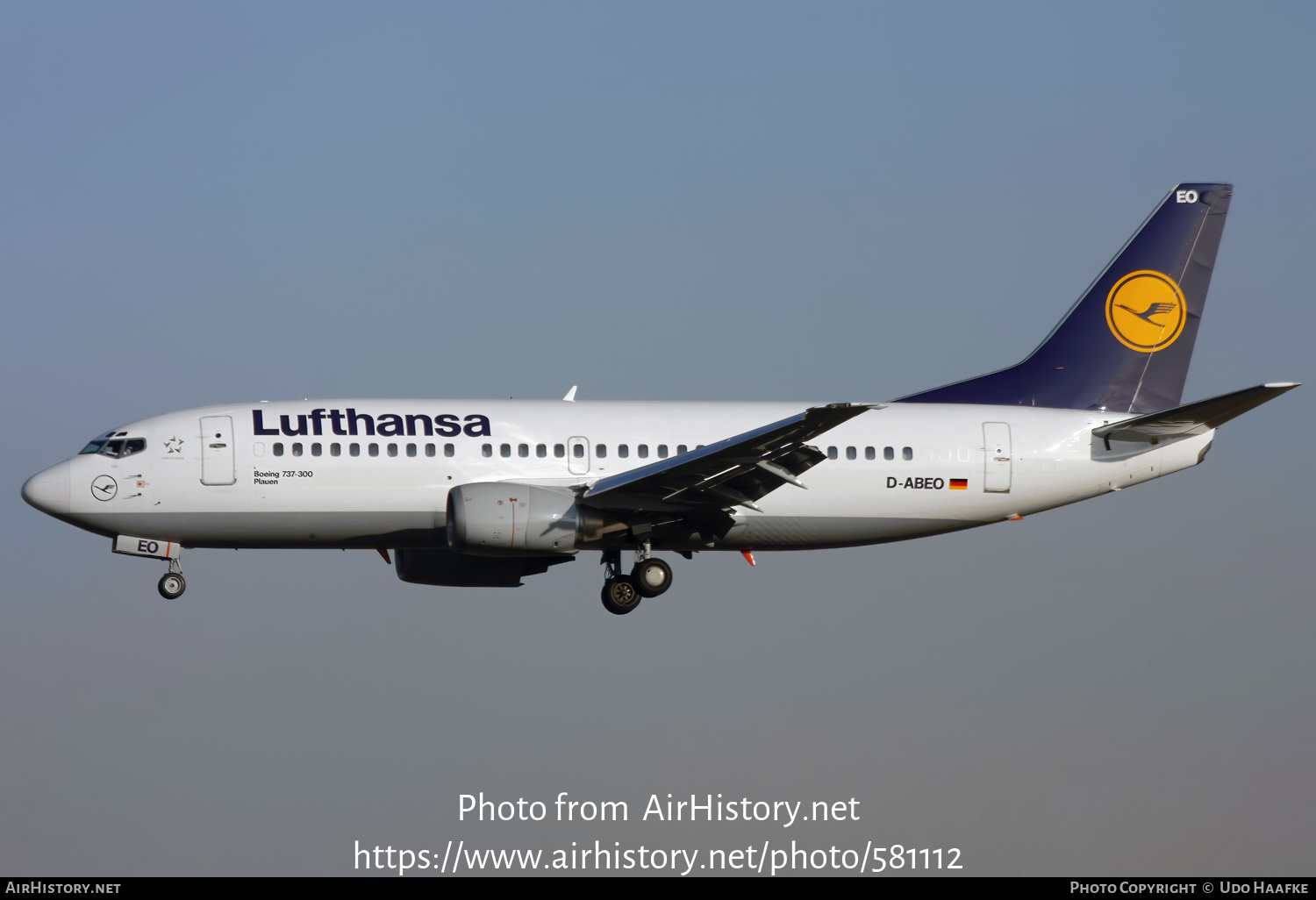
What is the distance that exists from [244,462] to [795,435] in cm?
1118

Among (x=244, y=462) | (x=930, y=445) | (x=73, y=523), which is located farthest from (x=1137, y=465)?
(x=73, y=523)

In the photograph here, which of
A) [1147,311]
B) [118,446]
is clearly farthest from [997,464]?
[118,446]

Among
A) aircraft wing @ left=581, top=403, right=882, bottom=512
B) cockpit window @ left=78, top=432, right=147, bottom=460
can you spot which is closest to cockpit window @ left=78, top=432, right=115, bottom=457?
cockpit window @ left=78, top=432, right=147, bottom=460

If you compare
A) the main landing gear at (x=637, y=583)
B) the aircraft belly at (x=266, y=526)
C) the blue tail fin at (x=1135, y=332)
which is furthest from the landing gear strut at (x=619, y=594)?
the blue tail fin at (x=1135, y=332)

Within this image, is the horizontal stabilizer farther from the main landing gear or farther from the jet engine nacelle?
the jet engine nacelle

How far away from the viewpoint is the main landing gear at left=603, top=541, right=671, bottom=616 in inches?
1302

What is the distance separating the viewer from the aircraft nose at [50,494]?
104 ft

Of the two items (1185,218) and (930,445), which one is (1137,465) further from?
(1185,218)

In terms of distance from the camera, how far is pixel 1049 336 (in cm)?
3753

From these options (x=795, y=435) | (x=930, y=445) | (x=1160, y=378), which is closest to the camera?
(x=795, y=435)

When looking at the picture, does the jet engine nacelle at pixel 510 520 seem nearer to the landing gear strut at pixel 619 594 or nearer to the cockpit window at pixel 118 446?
the landing gear strut at pixel 619 594

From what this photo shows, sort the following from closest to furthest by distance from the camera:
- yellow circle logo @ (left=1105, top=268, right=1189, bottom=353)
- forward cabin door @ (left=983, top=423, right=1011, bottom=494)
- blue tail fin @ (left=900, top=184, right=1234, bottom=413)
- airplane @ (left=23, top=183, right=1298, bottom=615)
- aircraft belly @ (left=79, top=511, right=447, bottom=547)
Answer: airplane @ (left=23, top=183, right=1298, bottom=615), aircraft belly @ (left=79, top=511, right=447, bottom=547), forward cabin door @ (left=983, top=423, right=1011, bottom=494), blue tail fin @ (left=900, top=184, right=1234, bottom=413), yellow circle logo @ (left=1105, top=268, right=1189, bottom=353)

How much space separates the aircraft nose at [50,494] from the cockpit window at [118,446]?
32.4 inches

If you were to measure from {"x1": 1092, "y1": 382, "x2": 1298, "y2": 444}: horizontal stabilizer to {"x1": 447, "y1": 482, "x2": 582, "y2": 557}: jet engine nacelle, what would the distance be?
1243 cm
